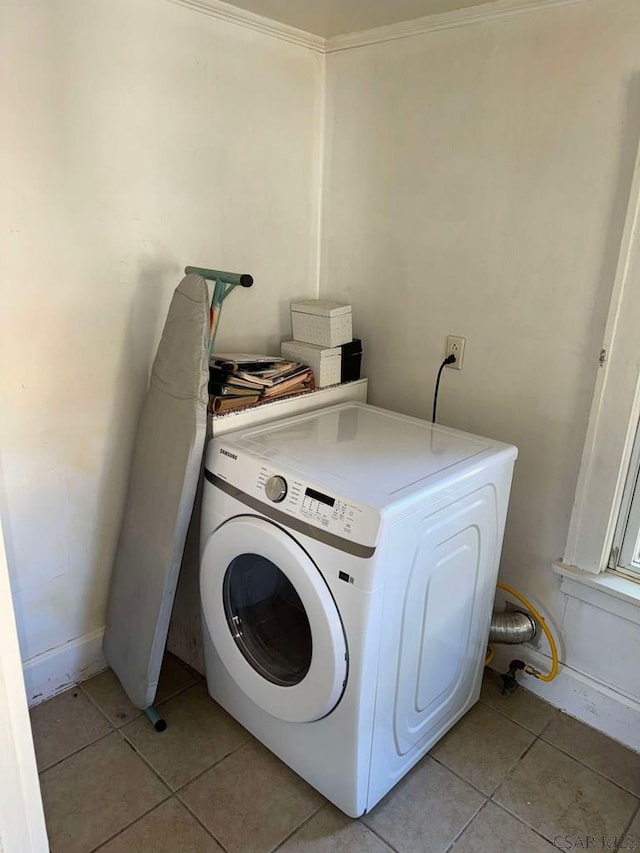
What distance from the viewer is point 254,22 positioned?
5.93ft

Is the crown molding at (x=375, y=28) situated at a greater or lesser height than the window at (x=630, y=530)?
greater

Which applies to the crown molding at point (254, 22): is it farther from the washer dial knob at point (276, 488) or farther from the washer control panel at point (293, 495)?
the washer dial knob at point (276, 488)

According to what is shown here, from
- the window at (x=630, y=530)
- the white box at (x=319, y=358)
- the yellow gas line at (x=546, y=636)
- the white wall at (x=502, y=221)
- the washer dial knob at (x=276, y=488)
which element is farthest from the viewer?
the white box at (x=319, y=358)

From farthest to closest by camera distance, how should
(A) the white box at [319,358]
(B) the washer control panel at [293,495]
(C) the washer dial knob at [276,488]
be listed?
(A) the white box at [319,358], (C) the washer dial knob at [276,488], (B) the washer control panel at [293,495]

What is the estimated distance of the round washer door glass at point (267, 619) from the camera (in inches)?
61.4

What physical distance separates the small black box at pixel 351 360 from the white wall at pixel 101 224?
Result: 320mm

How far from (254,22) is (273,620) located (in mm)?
1712

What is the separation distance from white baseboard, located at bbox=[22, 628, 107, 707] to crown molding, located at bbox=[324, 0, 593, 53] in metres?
2.03

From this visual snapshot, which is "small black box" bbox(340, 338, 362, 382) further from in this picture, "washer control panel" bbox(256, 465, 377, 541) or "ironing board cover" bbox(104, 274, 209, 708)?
"washer control panel" bbox(256, 465, 377, 541)

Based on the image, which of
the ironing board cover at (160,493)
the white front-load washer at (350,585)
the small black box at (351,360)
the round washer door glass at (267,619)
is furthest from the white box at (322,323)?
the round washer door glass at (267,619)

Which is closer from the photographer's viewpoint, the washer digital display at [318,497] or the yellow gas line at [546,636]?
the washer digital display at [318,497]

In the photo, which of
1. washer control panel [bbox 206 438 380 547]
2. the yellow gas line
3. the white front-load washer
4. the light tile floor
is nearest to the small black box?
the white front-load washer

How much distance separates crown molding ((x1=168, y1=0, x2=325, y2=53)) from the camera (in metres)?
1.68

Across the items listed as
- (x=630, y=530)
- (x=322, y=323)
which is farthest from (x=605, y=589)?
(x=322, y=323)
